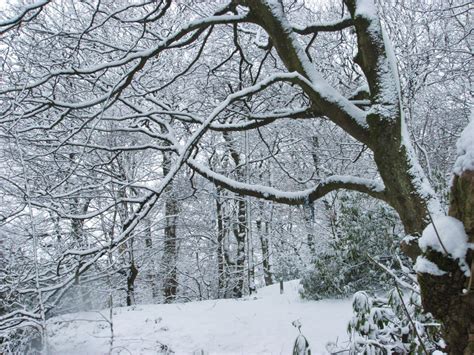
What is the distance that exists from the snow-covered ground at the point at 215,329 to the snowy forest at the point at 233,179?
44mm

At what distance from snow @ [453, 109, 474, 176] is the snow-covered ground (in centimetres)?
364

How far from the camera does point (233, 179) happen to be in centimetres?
942

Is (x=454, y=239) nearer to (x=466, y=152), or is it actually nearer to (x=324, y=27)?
(x=466, y=152)

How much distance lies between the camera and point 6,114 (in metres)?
3.52

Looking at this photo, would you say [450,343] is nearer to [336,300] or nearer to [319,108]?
[319,108]

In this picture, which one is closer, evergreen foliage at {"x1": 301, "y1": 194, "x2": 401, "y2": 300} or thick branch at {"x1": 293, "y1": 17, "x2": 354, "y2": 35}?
thick branch at {"x1": 293, "y1": 17, "x2": 354, "y2": 35}

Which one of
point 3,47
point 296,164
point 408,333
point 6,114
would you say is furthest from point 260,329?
point 296,164

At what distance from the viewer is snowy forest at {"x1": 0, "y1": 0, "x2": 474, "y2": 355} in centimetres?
245

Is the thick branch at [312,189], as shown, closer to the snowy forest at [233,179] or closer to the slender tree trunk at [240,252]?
the snowy forest at [233,179]

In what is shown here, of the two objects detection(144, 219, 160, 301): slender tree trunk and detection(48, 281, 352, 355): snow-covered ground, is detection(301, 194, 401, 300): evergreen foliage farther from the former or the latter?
detection(144, 219, 160, 301): slender tree trunk

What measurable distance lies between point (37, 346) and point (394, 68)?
575 cm

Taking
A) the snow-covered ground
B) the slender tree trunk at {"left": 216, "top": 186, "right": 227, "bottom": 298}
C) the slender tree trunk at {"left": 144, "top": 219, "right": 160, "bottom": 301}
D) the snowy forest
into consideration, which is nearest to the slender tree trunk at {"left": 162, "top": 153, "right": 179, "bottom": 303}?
the snowy forest

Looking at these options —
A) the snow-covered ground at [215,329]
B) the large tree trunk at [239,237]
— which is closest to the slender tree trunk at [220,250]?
the large tree trunk at [239,237]

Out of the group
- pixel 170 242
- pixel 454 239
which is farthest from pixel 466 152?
pixel 170 242
